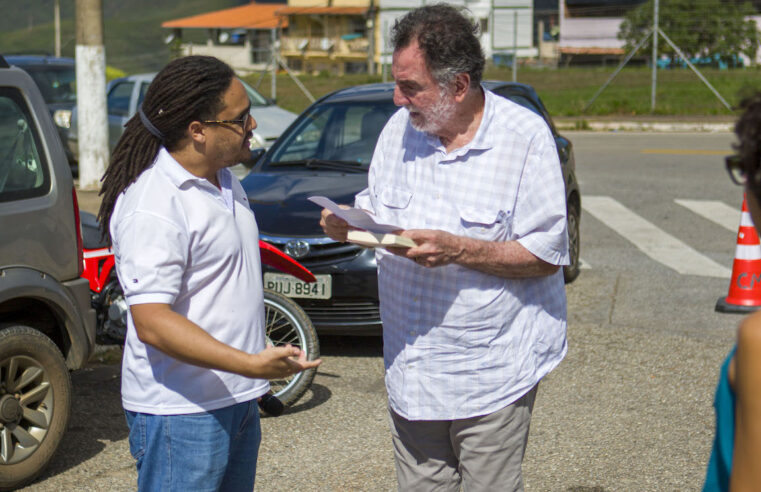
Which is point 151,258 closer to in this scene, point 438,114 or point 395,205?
point 395,205

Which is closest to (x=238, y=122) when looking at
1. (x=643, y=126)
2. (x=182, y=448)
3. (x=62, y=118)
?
(x=182, y=448)

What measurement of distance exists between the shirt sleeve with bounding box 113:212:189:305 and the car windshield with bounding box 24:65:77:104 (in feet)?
47.2

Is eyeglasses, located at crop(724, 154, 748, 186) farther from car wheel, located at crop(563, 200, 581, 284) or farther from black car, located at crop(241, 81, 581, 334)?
car wheel, located at crop(563, 200, 581, 284)

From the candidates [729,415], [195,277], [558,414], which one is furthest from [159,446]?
[558,414]

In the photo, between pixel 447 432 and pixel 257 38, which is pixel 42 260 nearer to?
pixel 447 432

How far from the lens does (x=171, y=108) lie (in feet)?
8.00

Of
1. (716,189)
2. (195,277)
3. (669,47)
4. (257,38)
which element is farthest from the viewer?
(257,38)

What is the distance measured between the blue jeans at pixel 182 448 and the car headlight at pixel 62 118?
1319 centimetres

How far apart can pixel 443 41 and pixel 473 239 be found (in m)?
0.58

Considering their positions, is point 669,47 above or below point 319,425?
above

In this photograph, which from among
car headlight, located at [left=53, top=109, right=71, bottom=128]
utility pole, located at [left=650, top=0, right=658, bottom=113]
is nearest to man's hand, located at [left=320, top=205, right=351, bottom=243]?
car headlight, located at [left=53, top=109, right=71, bottom=128]

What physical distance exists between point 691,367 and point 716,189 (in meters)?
7.54

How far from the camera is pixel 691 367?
231 inches

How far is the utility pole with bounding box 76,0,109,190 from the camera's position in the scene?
11852 mm
